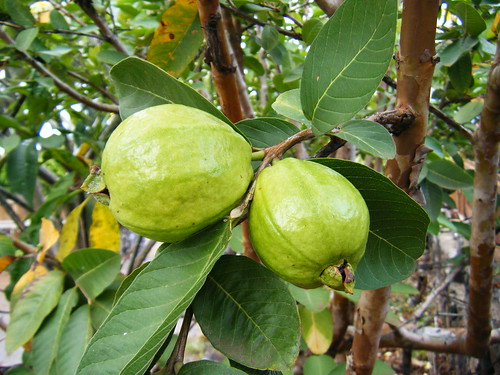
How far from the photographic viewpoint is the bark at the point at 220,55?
3.07 ft

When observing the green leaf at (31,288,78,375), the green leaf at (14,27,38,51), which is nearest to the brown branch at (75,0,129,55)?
the green leaf at (14,27,38,51)

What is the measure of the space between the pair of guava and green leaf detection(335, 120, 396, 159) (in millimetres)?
91

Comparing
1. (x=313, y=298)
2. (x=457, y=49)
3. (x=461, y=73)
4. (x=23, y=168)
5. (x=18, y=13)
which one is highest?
(x=18, y=13)

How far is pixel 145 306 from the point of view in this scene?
0.52 m

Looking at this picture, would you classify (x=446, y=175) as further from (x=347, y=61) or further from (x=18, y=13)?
(x=18, y=13)

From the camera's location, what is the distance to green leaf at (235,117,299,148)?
72 cm

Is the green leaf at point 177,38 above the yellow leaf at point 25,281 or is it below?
above

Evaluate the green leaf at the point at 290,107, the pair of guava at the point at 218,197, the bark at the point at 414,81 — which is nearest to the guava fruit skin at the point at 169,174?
the pair of guava at the point at 218,197

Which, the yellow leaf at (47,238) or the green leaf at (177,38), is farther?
the yellow leaf at (47,238)

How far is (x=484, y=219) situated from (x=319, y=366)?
2.79ft

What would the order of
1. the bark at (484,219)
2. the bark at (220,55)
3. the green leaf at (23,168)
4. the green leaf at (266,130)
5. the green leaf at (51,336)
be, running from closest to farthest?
the green leaf at (266,130) → the bark at (220,55) → the green leaf at (51,336) → the bark at (484,219) → the green leaf at (23,168)

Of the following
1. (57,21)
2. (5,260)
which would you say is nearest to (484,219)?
(5,260)

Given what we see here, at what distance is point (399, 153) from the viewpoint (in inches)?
32.2

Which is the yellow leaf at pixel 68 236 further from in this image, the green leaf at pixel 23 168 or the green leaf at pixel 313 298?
the green leaf at pixel 313 298
